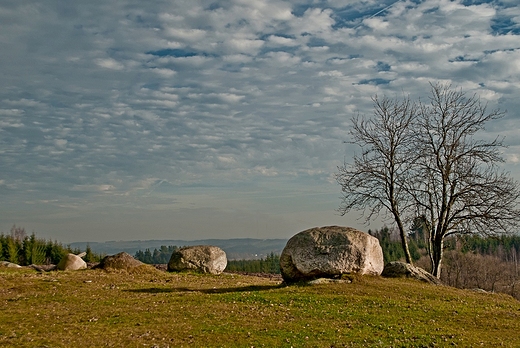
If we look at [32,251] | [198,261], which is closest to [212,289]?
[198,261]

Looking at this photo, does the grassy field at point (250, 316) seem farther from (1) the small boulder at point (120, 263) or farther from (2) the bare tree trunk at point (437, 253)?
(2) the bare tree trunk at point (437, 253)

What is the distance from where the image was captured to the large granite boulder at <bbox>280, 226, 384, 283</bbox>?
2645 centimetres

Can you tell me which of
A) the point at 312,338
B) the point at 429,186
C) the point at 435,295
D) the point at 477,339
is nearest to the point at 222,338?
the point at 312,338

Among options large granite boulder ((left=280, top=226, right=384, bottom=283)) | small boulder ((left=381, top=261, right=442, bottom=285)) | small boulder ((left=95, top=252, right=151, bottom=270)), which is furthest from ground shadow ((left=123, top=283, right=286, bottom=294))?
small boulder ((left=95, top=252, right=151, bottom=270))

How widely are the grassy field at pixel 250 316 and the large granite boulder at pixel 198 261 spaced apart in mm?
11521

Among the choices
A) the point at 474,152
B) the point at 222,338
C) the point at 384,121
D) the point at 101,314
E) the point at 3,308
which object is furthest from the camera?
the point at 384,121

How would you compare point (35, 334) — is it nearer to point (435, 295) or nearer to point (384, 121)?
point (435, 295)

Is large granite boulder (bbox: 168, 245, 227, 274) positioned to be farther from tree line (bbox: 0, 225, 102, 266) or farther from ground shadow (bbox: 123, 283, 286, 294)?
tree line (bbox: 0, 225, 102, 266)

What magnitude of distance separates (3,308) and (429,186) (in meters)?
29.3

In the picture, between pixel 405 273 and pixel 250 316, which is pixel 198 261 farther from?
pixel 250 316

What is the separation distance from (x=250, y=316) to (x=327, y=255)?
9258 mm

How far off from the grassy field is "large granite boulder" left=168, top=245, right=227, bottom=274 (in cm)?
1152

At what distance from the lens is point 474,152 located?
35.6 m

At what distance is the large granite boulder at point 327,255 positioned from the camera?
26.5 m
